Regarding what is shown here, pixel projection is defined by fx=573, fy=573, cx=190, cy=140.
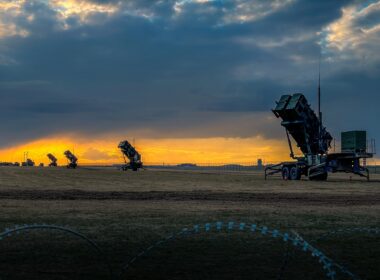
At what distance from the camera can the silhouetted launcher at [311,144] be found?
137ft

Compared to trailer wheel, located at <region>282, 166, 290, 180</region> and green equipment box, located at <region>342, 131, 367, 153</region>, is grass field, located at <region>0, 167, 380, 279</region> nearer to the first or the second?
green equipment box, located at <region>342, 131, 367, 153</region>

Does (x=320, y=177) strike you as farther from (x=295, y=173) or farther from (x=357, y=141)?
(x=357, y=141)

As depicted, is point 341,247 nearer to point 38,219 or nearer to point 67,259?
point 67,259

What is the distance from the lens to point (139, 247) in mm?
11352

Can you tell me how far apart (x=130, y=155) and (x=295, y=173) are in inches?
1958

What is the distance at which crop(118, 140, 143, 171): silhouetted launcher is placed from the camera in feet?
295

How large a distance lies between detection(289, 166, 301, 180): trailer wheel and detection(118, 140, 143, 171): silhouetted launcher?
47.9 m

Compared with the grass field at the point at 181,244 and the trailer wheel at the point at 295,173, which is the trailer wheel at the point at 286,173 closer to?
the trailer wheel at the point at 295,173

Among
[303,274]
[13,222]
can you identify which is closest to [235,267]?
[303,274]

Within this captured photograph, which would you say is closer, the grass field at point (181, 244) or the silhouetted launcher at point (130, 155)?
the grass field at point (181, 244)

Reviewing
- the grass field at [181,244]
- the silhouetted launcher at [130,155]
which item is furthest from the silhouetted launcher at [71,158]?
the grass field at [181,244]

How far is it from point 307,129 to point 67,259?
34429 mm

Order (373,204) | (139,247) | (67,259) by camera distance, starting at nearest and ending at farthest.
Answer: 1. (67,259)
2. (139,247)
3. (373,204)

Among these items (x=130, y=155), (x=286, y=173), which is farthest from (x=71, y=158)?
(x=286, y=173)
